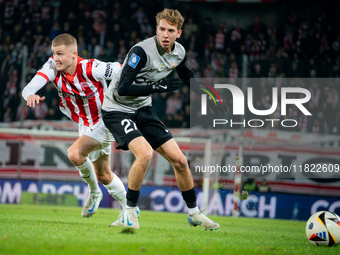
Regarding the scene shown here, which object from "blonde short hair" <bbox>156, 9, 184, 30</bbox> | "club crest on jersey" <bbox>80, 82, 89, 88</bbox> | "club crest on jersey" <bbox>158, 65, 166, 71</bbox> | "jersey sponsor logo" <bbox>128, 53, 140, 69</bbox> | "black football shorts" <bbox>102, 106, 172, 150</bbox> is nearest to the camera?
"jersey sponsor logo" <bbox>128, 53, 140, 69</bbox>

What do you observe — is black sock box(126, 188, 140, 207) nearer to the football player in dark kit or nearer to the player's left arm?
the football player in dark kit

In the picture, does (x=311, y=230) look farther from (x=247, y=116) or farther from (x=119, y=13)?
(x=119, y=13)

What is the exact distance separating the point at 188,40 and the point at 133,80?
11.5 meters

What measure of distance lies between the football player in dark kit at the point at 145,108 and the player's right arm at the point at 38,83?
0.83 metres

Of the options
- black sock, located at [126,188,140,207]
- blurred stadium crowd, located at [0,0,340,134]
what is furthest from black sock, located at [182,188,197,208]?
blurred stadium crowd, located at [0,0,340,134]

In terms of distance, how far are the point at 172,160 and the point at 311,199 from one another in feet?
21.2

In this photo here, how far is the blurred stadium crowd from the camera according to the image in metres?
10.9

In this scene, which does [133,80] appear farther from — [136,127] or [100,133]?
[100,133]

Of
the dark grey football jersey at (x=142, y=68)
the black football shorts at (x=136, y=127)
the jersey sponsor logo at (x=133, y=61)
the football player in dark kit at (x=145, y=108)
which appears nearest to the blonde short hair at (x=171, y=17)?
the football player in dark kit at (x=145, y=108)

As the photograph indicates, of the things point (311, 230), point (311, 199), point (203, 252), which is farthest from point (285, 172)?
point (203, 252)

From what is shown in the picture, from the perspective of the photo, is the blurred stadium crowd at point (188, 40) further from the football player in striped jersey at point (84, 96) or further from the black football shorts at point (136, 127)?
the black football shorts at point (136, 127)

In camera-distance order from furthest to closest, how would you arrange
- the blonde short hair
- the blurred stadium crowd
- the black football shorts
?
the blurred stadium crowd < the black football shorts < the blonde short hair

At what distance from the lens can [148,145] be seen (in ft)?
15.6

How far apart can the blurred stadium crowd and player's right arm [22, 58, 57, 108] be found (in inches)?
211
